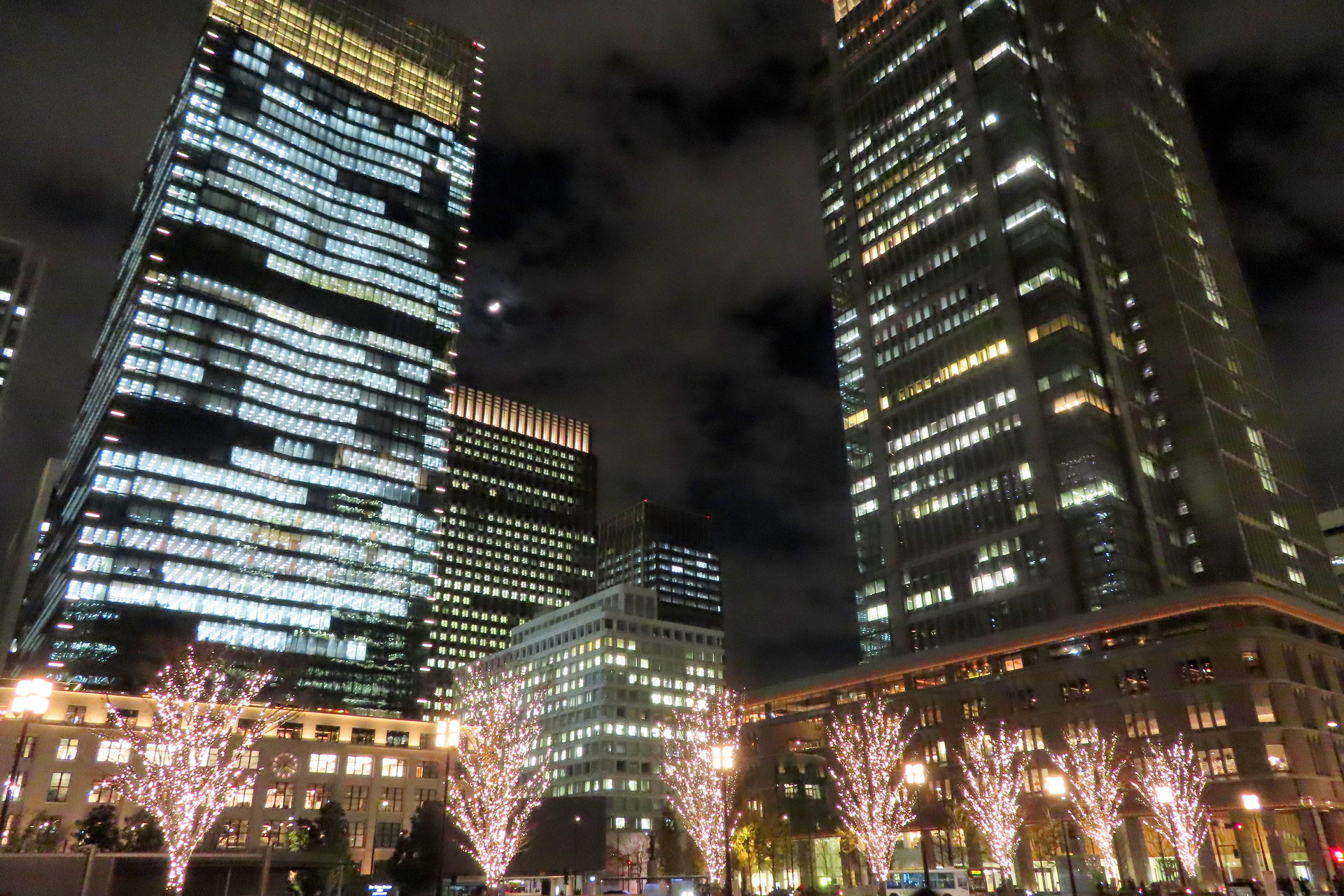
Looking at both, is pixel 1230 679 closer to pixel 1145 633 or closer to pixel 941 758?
pixel 1145 633

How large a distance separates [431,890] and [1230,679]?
72.4 m

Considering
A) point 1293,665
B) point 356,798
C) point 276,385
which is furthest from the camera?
point 276,385

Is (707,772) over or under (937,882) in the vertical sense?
over

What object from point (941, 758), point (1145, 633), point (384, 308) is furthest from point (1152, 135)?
point (384, 308)

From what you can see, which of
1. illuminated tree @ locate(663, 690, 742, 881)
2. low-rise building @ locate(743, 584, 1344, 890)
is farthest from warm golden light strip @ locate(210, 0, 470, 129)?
low-rise building @ locate(743, 584, 1344, 890)

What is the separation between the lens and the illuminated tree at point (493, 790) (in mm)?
61969

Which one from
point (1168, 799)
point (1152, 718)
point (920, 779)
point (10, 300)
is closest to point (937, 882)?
point (920, 779)

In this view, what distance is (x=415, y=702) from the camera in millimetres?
137250

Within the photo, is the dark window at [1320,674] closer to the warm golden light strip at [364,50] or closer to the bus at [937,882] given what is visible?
the bus at [937,882]

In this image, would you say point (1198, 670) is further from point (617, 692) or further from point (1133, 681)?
point (617, 692)

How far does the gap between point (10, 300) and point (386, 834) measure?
14299cm

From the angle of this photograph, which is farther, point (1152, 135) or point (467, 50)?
point (467, 50)

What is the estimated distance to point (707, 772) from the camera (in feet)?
304

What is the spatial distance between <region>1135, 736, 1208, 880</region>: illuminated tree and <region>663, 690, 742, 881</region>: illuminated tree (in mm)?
37095
